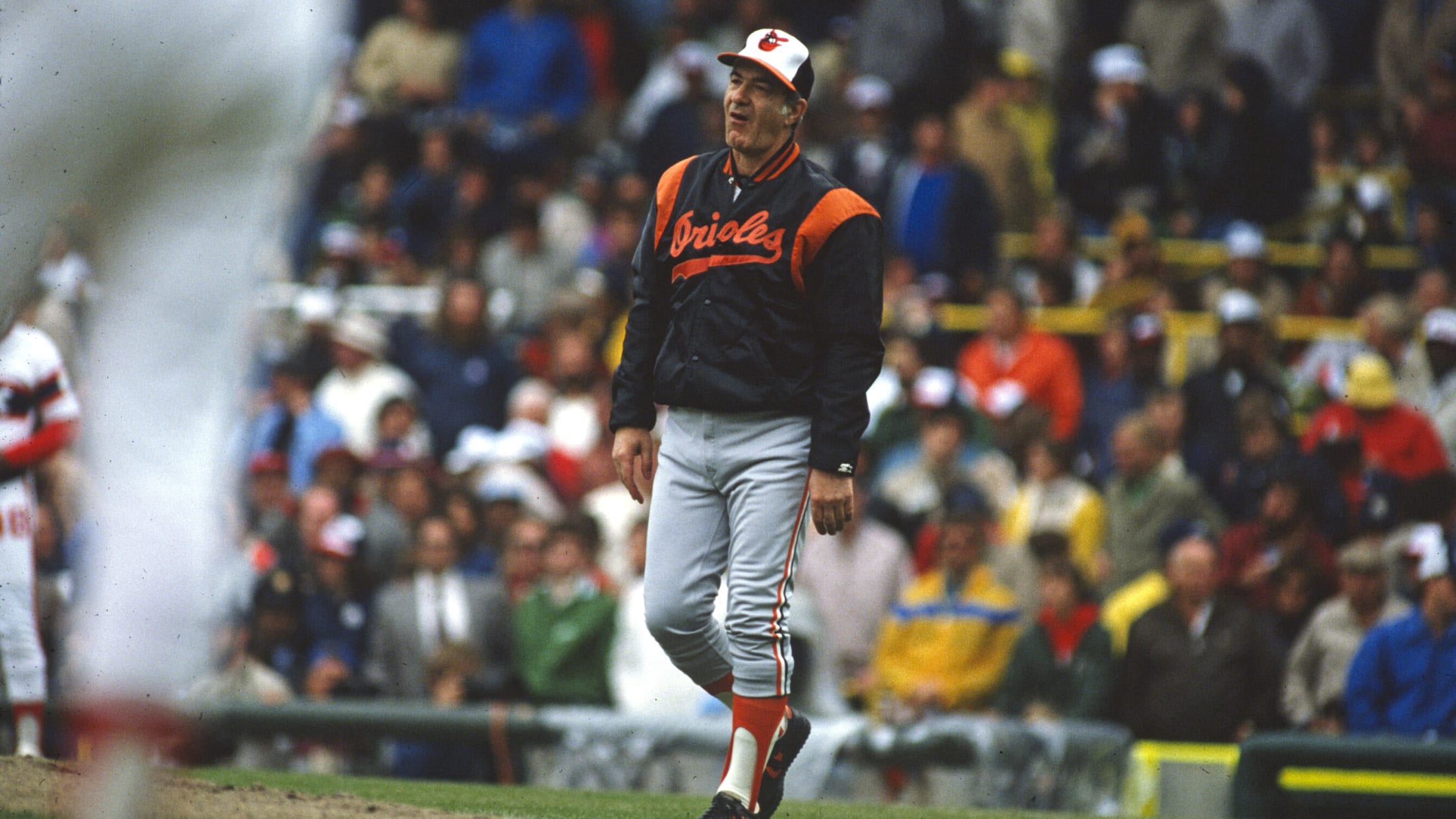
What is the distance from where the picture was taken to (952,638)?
362 inches

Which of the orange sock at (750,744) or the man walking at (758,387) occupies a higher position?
the man walking at (758,387)

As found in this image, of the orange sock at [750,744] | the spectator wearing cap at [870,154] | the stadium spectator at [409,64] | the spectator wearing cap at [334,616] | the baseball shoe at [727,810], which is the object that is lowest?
the spectator wearing cap at [334,616]

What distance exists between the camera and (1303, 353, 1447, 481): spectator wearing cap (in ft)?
33.2

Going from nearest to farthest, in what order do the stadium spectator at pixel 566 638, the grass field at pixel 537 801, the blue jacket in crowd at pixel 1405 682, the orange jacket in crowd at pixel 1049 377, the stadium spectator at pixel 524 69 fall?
the grass field at pixel 537 801 < the blue jacket in crowd at pixel 1405 682 < the stadium spectator at pixel 566 638 < the orange jacket in crowd at pixel 1049 377 < the stadium spectator at pixel 524 69

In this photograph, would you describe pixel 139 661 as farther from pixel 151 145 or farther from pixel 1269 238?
pixel 1269 238

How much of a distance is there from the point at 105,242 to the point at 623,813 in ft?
9.53

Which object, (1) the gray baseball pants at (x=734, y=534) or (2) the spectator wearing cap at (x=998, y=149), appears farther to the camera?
(2) the spectator wearing cap at (x=998, y=149)

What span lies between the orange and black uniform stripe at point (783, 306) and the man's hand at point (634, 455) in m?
0.15

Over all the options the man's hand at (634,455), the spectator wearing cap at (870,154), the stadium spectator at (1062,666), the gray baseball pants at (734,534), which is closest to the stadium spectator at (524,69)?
Result: the spectator wearing cap at (870,154)

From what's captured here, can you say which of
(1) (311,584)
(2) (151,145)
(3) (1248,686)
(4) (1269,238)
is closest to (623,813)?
(2) (151,145)

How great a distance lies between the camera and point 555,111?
1602 centimetres

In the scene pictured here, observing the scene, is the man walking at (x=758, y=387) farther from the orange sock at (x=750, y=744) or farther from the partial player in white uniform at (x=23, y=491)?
the partial player in white uniform at (x=23, y=491)

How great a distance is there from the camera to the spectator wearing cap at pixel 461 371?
12711 millimetres

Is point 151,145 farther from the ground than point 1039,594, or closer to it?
farther from the ground
